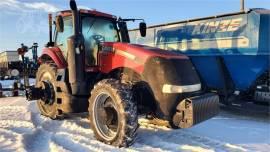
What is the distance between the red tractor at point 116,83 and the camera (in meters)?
5.73

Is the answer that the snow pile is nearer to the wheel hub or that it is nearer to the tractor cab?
the wheel hub

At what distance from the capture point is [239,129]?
24.2ft

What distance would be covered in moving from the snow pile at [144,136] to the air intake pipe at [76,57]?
33.5 inches

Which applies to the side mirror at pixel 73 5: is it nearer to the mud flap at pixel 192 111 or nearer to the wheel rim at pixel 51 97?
the wheel rim at pixel 51 97

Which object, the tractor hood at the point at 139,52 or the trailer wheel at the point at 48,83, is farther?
the trailer wheel at the point at 48,83

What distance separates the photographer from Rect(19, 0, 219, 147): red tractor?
573 centimetres

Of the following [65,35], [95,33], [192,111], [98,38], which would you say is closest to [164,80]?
[192,111]

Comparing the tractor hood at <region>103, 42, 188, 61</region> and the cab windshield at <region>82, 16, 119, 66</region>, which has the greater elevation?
the cab windshield at <region>82, 16, 119, 66</region>

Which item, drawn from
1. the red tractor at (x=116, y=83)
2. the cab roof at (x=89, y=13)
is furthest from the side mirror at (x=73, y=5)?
the cab roof at (x=89, y=13)

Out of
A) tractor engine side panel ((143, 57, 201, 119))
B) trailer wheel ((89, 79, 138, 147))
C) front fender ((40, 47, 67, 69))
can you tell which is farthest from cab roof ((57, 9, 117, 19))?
tractor engine side panel ((143, 57, 201, 119))

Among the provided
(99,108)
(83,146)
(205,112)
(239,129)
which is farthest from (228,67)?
(83,146)

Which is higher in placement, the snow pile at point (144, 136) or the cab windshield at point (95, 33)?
the cab windshield at point (95, 33)

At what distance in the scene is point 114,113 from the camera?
20.2ft

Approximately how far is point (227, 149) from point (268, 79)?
4.02m
